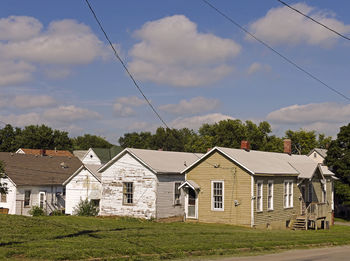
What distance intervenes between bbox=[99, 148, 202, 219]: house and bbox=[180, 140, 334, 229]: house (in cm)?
126

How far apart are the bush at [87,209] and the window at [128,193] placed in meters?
3.77

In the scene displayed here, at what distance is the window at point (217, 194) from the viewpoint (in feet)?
110

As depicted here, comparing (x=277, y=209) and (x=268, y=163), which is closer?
(x=277, y=209)

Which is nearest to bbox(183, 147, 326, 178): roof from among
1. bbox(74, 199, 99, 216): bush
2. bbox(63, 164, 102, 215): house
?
bbox(74, 199, 99, 216): bush

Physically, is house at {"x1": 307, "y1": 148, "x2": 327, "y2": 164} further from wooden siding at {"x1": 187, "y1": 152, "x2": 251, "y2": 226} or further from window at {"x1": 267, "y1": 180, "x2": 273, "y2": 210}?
wooden siding at {"x1": 187, "y1": 152, "x2": 251, "y2": 226}

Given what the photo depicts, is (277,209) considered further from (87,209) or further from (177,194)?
(87,209)

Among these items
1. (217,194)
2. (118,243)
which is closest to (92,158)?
(217,194)

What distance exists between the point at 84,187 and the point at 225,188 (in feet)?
45.3

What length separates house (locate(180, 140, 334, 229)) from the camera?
32594mm

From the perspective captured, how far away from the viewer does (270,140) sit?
94000mm

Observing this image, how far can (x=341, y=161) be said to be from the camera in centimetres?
5394

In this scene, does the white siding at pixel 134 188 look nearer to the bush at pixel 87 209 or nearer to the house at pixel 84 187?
the bush at pixel 87 209

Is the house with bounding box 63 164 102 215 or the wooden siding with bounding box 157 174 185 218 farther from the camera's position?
the house with bounding box 63 164 102 215

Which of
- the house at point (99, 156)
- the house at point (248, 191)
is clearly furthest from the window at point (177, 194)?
the house at point (99, 156)
